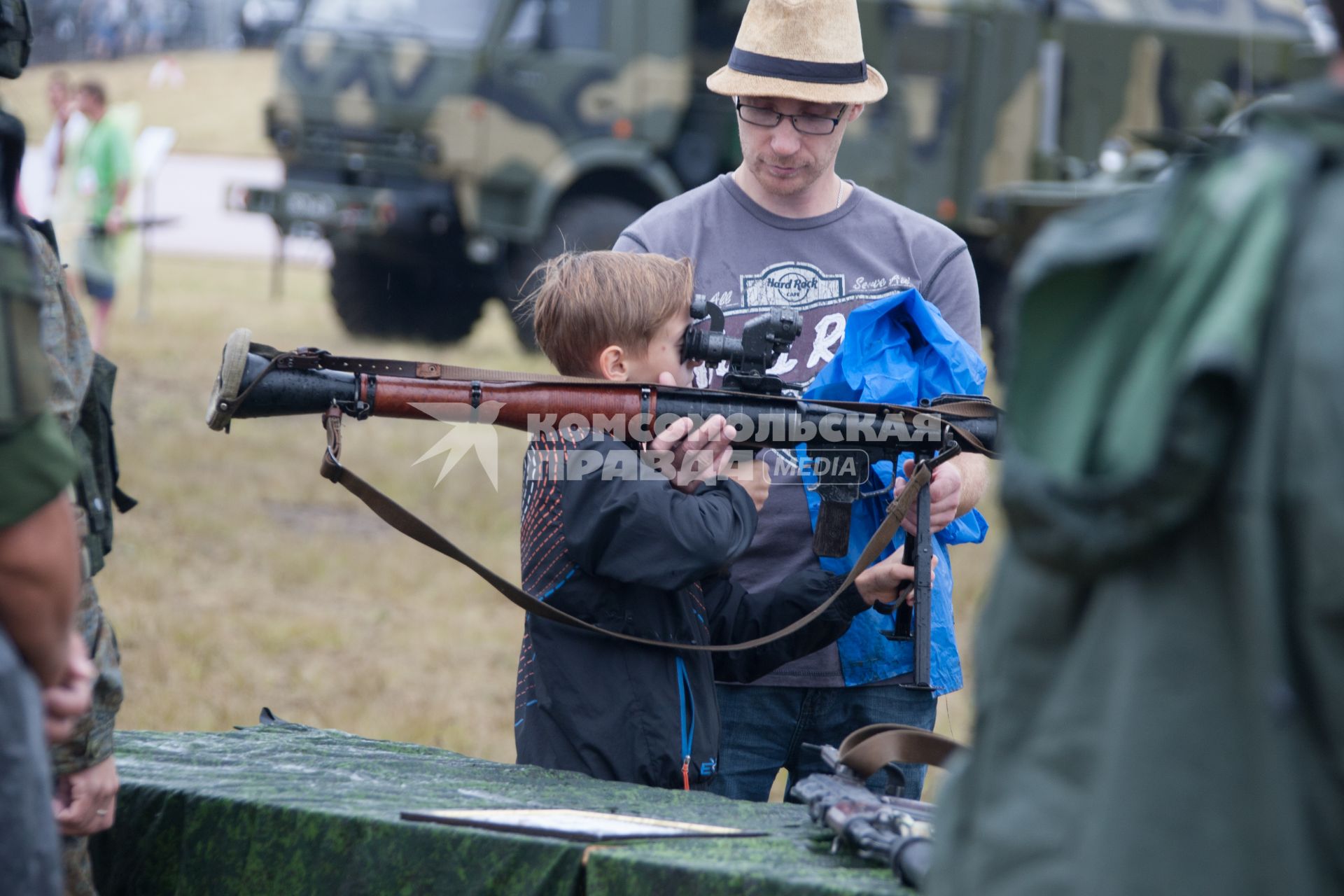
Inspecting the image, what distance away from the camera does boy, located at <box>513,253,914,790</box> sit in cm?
262

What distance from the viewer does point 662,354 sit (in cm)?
283

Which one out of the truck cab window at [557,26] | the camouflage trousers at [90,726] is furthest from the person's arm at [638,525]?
the truck cab window at [557,26]

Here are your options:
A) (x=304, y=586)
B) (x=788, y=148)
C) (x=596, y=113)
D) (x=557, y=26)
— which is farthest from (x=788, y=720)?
(x=557, y=26)

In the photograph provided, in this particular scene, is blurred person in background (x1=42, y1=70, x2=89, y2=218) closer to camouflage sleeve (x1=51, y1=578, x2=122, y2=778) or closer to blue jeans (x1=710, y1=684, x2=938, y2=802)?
blue jeans (x1=710, y1=684, x2=938, y2=802)

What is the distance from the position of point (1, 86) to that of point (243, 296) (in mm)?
5298

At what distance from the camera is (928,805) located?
2.44 meters

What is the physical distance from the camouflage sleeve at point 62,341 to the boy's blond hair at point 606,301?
0.81m

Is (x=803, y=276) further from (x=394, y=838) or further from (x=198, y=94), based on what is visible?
(x=198, y=94)

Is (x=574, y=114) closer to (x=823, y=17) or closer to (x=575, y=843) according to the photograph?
(x=823, y=17)

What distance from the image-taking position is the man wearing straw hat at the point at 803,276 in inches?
122

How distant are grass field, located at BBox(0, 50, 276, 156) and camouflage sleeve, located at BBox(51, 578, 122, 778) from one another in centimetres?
2747

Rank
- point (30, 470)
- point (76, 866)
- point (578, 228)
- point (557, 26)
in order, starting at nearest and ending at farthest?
1. point (30, 470)
2. point (76, 866)
3. point (578, 228)
4. point (557, 26)

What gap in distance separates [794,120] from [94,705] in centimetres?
173

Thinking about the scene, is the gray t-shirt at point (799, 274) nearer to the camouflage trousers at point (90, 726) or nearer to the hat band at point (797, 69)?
the hat band at point (797, 69)
